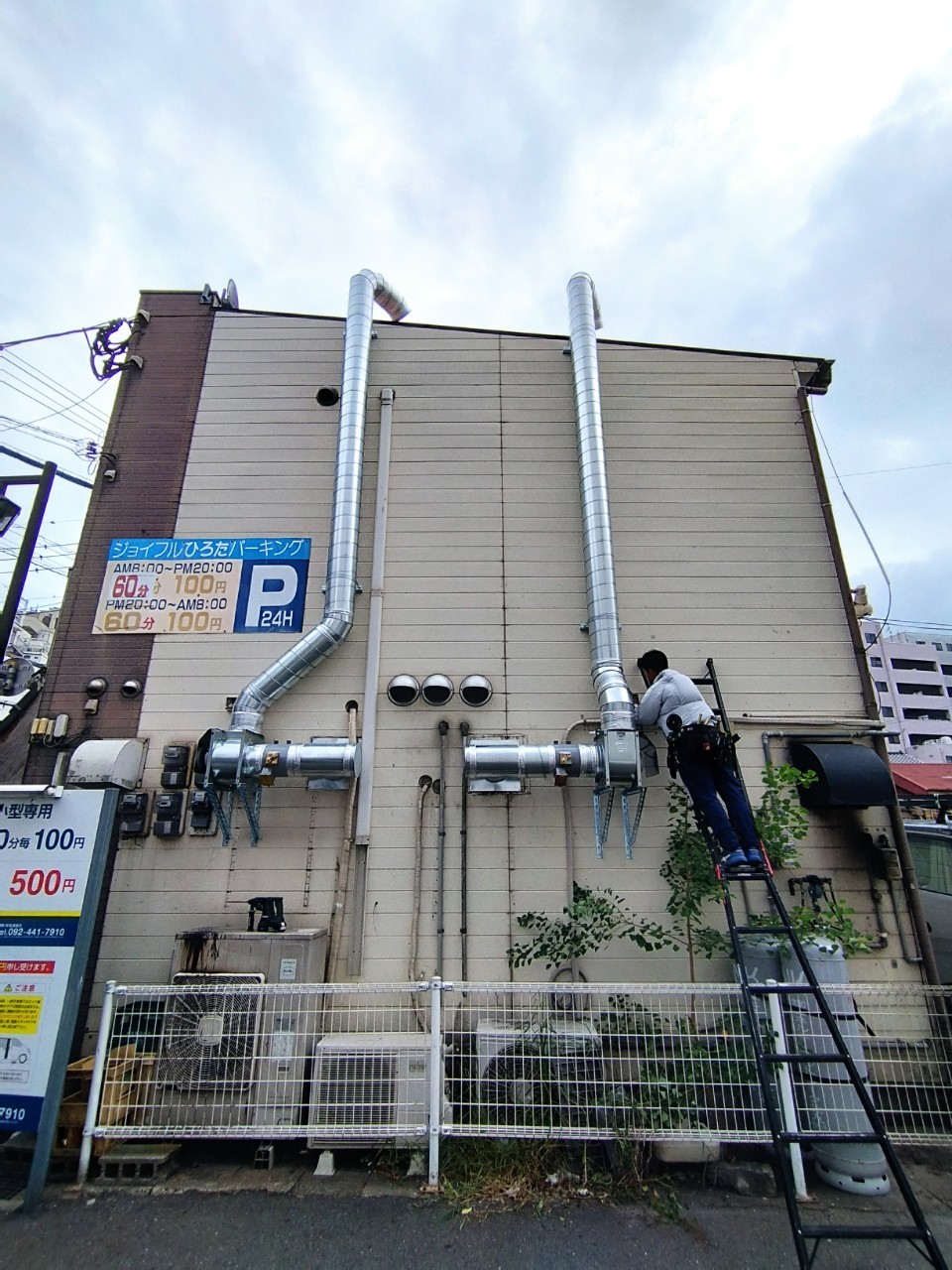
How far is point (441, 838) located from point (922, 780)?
26.9 ft

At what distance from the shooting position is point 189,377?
6.39 m

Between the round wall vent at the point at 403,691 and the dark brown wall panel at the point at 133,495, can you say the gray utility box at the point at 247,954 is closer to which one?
the round wall vent at the point at 403,691

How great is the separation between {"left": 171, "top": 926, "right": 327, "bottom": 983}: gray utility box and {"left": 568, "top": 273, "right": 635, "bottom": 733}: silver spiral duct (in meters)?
2.77

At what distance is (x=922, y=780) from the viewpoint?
8703 millimetres

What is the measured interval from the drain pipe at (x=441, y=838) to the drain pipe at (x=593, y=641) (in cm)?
39

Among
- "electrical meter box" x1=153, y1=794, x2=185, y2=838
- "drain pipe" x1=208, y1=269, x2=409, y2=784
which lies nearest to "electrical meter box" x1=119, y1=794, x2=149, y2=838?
"electrical meter box" x1=153, y1=794, x2=185, y2=838

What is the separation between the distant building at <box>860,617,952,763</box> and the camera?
120 feet

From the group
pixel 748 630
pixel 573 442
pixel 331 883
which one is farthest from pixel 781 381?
pixel 331 883

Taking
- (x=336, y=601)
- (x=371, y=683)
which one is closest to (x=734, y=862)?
(x=371, y=683)

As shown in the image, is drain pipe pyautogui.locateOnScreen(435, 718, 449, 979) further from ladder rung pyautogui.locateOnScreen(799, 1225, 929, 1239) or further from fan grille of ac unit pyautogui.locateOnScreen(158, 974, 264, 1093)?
ladder rung pyautogui.locateOnScreen(799, 1225, 929, 1239)

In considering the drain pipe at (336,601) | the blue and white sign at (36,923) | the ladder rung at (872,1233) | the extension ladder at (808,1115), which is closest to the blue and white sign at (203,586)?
the drain pipe at (336,601)

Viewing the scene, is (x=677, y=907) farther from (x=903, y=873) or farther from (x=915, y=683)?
(x=915, y=683)

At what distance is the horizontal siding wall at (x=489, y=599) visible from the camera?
15.4ft

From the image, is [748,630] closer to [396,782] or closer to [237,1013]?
[396,782]
